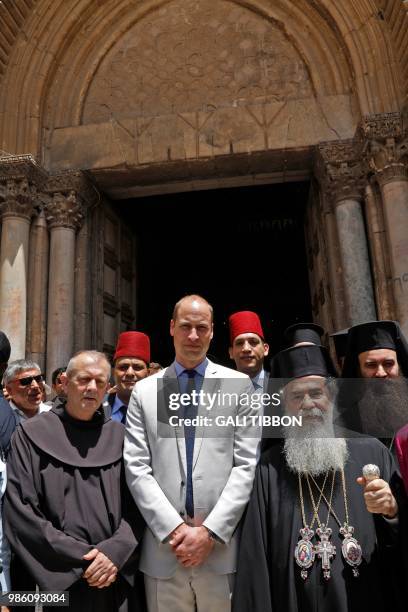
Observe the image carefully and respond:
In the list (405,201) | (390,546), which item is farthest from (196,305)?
(405,201)

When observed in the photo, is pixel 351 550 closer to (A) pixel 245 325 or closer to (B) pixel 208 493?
(B) pixel 208 493

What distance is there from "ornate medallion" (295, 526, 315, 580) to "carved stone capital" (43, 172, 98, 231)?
5.78m

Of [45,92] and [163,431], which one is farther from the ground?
[45,92]

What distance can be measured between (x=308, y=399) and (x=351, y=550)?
0.72 m

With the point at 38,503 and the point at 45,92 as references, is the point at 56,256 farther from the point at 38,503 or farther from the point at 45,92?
the point at 38,503

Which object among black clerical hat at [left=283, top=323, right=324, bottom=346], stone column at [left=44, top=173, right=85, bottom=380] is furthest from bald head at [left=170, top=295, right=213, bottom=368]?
stone column at [left=44, top=173, right=85, bottom=380]

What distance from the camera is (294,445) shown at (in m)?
2.55

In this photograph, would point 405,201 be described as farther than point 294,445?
Yes

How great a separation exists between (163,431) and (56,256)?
16.6 ft

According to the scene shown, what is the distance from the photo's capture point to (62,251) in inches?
278

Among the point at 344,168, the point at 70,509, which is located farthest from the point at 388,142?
the point at 70,509

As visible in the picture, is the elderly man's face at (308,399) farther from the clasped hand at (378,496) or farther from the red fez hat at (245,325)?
the red fez hat at (245,325)

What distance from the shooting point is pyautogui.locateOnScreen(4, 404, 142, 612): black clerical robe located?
2.33m

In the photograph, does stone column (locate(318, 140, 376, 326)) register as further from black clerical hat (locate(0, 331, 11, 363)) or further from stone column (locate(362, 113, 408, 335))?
black clerical hat (locate(0, 331, 11, 363))
